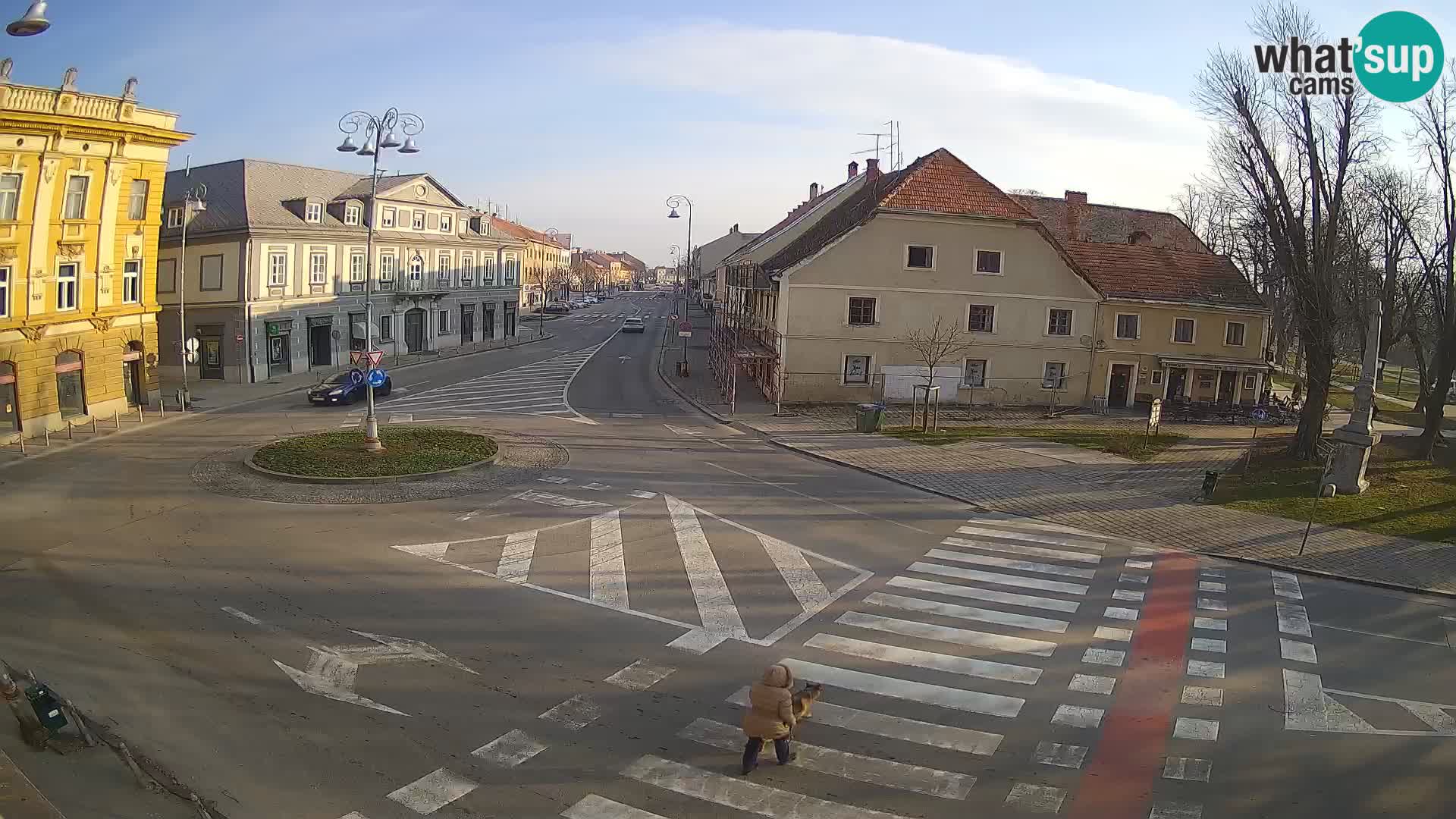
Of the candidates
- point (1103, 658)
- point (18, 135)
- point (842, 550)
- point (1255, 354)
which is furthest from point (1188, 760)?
point (1255, 354)

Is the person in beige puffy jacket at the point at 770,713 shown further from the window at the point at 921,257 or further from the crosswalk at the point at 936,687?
the window at the point at 921,257

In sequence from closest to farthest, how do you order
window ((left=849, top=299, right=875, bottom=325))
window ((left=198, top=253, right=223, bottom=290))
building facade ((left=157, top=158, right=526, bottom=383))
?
window ((left=849, top=299, right=875, bottom=325)), building facade ((left=157, top=158, right=526, bottom=383)), window ((left=198, top=253, right=223, bottom=290))

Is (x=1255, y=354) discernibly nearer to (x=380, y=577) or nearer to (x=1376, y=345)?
(x=1376, y=345)

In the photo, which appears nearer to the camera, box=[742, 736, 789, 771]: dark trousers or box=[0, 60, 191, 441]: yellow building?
box=[742, 736, 789, 771]: dark trousers

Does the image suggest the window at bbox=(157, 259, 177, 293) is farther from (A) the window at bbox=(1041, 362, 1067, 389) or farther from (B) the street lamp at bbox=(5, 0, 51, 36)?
(A) the window at bbox=(1041, 362, 1067, 389)

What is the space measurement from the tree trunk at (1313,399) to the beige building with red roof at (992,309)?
11.6m

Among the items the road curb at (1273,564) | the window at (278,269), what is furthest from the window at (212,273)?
the road curb at (1273,564)

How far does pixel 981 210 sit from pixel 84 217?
110 feet

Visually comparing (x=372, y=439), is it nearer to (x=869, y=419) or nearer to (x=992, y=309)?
(x=869, y=419)

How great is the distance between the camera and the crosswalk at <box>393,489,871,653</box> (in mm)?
13547

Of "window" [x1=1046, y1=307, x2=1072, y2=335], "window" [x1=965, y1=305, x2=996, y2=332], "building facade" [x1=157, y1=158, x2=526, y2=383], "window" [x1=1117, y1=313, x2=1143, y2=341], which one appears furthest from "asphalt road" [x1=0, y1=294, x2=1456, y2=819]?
"window" [x1=1117, y1=313, x2=1143, y2=341]

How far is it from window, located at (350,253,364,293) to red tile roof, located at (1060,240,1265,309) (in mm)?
38195

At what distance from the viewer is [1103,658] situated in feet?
40.5

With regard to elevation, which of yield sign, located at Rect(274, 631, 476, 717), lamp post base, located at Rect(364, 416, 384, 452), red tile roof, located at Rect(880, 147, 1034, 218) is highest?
red tile roof, located at Rect(880, 147, 1034, 218)
